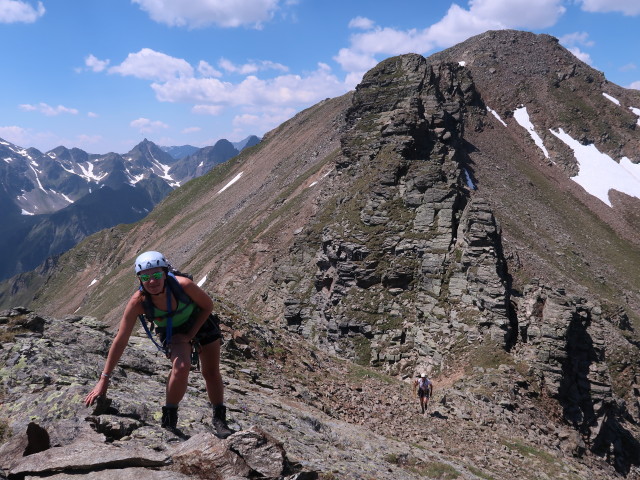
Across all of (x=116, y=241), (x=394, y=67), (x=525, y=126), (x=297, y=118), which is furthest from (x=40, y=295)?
(x=525, y=126)

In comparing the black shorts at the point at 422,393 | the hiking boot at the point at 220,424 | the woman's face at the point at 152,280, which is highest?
the woman's face at the point at 152,280

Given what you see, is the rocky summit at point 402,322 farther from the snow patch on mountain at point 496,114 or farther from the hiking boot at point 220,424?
the snow patch on mountain at point 496,114

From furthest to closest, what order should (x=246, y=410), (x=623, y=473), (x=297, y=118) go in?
(x=297, y=118) < (x=623, y=473) < (x=246, y=410)

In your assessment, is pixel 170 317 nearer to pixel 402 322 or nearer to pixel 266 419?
pixel 266 419

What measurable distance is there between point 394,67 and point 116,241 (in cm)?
9630

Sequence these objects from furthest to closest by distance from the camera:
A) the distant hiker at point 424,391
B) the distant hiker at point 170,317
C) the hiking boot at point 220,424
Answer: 1. the distant hiker at point 424,391
2. the hiking boot at point 220,424
3. the distant hiker at point 170,317

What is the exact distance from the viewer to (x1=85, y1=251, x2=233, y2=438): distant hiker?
6895 millimetres

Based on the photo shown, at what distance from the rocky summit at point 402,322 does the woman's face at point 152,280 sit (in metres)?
2.30

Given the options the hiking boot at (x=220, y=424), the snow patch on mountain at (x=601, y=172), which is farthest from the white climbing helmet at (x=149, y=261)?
the snow patch on mountain at (x=601, y=172)

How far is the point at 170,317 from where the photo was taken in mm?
7148

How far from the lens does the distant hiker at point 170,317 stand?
689 cm

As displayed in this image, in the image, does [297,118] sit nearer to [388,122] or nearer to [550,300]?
[388,122]

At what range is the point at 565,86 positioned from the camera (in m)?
100

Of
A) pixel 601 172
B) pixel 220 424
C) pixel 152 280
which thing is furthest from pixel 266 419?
pixel 601 172
